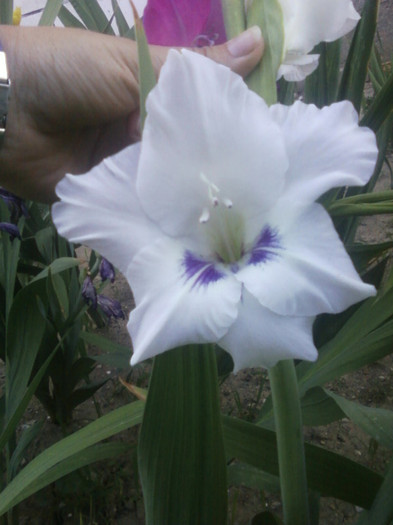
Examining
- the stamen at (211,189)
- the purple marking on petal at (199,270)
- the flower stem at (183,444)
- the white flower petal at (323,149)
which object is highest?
the white flower petal at (323,149)

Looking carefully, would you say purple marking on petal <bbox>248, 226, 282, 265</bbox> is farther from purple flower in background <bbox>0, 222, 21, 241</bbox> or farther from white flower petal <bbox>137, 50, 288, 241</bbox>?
purple flower in background <bbox>0, 222, 21, 241</bbox>

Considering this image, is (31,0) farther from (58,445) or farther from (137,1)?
(58,445)

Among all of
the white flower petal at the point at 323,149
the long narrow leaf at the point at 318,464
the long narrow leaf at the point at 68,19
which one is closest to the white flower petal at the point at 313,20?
the white flower petal at the point at 323,149

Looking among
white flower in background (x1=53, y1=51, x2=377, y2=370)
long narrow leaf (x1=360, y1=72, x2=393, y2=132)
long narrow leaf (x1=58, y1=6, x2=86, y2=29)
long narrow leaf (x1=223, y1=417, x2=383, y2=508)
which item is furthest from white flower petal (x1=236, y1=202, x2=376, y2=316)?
long narrow leaf (x1=58, y1=6, x2=86, y2=29)

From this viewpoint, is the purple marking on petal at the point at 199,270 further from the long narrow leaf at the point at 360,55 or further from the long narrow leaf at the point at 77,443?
the long narrow leaf at the point at 360,55

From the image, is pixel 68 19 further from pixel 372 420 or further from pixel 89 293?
pixel 372 420
